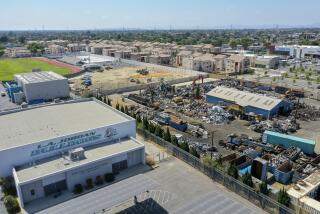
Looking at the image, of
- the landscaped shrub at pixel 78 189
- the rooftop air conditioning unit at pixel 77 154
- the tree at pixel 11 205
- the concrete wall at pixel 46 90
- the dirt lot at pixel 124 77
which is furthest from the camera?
the dirt lot at pixel 124 77

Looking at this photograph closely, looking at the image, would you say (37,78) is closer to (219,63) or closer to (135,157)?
(135,157)

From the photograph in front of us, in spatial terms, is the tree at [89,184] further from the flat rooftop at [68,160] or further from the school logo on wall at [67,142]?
the school logo on wall at [67,142]

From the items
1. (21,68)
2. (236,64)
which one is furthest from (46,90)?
(236,64)

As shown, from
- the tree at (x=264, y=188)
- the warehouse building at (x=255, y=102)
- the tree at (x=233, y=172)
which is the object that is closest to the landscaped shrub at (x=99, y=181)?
the tree at (x=233, y=172)

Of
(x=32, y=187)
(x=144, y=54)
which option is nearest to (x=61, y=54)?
(x=144, y=54)

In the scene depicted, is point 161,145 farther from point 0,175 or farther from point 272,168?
point 0,175
